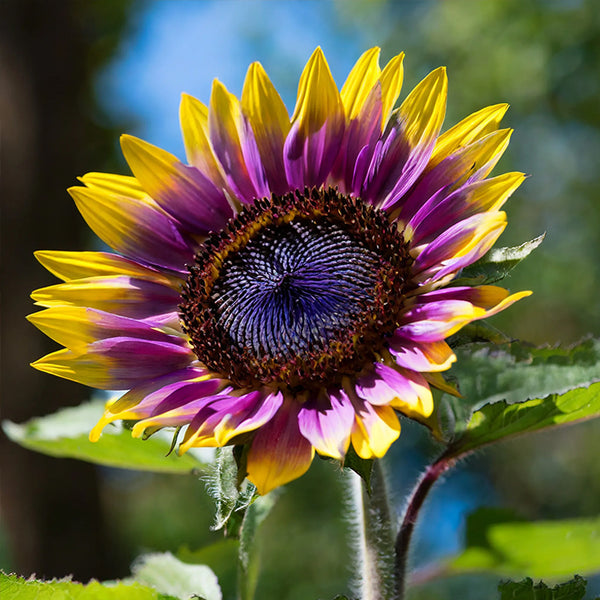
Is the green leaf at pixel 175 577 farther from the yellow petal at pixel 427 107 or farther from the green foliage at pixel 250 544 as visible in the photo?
the yellow petal at pixel 427 107

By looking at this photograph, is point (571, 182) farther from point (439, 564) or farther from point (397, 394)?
point (397, 394)

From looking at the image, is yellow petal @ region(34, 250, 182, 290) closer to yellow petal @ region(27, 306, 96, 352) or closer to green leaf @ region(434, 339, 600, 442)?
yellow petal @ region(27, 306, 96, 352)

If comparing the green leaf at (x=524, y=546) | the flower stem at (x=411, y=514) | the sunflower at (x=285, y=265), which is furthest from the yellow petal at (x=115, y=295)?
the green leaf at (x=524, y=546)

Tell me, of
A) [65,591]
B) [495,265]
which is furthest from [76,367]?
[495,265]

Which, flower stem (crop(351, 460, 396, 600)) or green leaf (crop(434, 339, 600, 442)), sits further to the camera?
green leaf (crop(434, 339, 600, 442))

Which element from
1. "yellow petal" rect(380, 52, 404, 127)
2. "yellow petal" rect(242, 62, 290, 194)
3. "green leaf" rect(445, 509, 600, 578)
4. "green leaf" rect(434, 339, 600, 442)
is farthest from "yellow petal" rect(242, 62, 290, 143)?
"green leaf" rect(445, 509, 600, 578)

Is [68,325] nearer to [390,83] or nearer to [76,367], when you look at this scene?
[76,367]

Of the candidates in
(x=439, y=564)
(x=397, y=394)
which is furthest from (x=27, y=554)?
(x=397, y=394)
